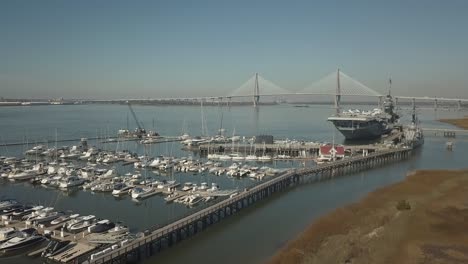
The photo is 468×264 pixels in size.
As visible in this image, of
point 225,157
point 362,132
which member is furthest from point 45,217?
point 362,132

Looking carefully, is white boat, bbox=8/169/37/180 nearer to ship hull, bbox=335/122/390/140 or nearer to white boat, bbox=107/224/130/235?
white boat, bbox=107/224/130/235

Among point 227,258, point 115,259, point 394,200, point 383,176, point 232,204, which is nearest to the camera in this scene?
point 115,259

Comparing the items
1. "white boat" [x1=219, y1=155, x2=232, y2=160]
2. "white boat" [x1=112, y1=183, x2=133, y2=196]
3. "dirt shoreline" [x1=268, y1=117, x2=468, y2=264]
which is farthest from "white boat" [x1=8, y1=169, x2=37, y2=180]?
"dirt shoreline" [x1=268, y1=117, x2=468, y2=264]

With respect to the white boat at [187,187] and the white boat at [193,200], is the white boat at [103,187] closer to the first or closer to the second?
the white boat at [187,187]

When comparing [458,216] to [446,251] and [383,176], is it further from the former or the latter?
[383,176]

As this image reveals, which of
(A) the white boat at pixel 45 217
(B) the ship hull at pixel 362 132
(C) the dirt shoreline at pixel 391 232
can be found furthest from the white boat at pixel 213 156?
(B) the ship hull at pixel 362 132

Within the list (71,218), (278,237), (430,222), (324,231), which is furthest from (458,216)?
(71,218)
